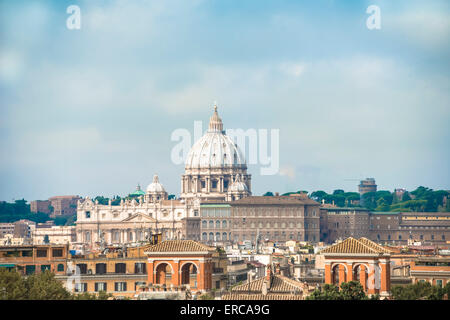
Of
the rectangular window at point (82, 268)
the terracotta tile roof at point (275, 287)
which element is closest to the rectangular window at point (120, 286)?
the rectangular window at point (82, 268)

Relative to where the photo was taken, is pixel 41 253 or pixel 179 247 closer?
pixel 179 247

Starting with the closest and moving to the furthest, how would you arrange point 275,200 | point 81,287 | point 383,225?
point 81,287, point 275,200, point 383,225

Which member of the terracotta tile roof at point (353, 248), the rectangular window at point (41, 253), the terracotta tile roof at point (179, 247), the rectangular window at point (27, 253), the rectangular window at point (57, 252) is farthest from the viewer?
the rectangular window at point (57, 252)

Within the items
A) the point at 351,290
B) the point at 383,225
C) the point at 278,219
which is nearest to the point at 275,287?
the point at 351,290

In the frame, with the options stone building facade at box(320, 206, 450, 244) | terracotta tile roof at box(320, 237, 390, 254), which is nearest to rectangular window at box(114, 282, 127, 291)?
terracotta tile roof at box(320, 237, 390, 254)

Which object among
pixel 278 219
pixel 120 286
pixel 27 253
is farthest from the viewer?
pixel 278 219

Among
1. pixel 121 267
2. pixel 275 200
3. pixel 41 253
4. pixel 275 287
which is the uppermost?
pixel 275 200

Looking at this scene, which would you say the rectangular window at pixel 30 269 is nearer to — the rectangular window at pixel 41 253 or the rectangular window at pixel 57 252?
the rectangular window at pixel 41 253

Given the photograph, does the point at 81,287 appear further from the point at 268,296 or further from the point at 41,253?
the point at 268,296

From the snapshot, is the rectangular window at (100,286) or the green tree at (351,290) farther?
the rectangular window at (100,286)
